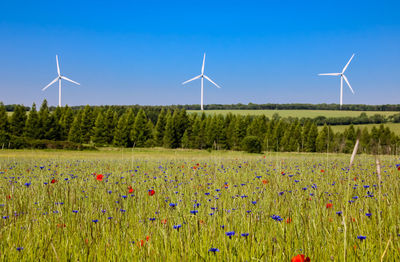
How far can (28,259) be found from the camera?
259 cm

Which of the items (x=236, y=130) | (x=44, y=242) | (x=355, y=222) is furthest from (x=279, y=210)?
(x=236, y=130)

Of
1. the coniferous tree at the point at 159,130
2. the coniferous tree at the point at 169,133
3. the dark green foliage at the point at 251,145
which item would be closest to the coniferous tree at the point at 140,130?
the coniferous tree at the point at 159,130

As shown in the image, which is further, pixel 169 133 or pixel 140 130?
pixel 169 133

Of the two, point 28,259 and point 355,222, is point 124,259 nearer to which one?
point 28,259

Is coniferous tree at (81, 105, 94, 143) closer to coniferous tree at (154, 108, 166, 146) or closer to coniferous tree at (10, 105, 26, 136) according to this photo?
coniferous tree at (10, 105, 26, 136)

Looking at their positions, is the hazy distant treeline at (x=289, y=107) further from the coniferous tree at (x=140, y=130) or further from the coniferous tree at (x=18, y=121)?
the coniferous tree at (x=18, y=121)

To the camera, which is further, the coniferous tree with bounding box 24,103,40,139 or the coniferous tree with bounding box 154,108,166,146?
the coniferous tree with bounding box 154,108,166,146

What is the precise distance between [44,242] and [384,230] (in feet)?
11.2

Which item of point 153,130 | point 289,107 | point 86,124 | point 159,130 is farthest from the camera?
point 289,107

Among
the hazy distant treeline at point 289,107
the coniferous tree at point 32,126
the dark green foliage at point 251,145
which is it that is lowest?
the dark green foliage at point 251,145

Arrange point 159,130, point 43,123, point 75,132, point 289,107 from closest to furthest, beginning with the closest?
point 43,123, point 75,132, point 159,130, point 289,107

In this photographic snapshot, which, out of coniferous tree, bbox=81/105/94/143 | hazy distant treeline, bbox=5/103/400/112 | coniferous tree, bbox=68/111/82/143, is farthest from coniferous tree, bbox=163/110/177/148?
hazy distant treeline, bbox=5/103/400/112

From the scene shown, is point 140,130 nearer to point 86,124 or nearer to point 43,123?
point 86,124

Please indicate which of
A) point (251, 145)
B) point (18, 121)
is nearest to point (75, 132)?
point (18, 121)
